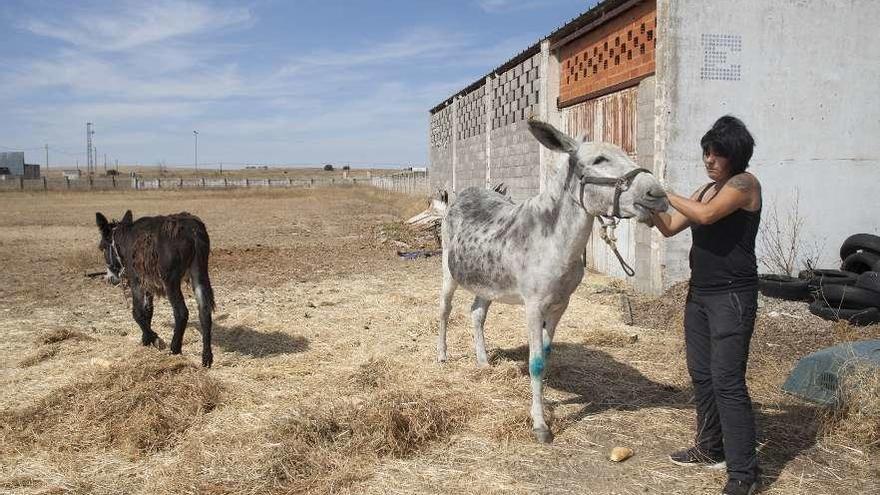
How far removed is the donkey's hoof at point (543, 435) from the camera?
15.2 feet

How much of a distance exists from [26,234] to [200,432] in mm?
19092

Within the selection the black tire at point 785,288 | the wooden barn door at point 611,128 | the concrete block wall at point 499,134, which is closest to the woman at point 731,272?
the black tire at point 785,288

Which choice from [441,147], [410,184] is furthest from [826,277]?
[410,184]

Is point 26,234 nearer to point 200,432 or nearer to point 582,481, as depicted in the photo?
point 200,432

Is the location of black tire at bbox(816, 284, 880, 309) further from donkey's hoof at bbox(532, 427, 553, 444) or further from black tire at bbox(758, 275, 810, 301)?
donkey's hoof at bbox(532, 427, 553, 444)

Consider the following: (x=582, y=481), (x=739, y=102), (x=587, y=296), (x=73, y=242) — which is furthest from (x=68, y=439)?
(x=73, y=242)

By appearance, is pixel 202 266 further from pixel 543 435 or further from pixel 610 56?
pixel 610 56

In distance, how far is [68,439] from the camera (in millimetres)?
4645

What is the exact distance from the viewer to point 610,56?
434 inches

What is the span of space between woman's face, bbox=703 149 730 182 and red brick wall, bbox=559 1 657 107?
6.37 metres

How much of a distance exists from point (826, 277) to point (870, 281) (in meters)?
0.73

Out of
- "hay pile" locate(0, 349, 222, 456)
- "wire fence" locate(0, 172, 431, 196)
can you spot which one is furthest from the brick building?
"wire fence" locate(0, 172, 431, 196)

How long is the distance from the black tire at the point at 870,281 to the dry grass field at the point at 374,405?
637mm

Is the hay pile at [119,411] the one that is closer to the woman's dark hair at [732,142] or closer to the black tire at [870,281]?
the woman's dark hair at [732,142]
